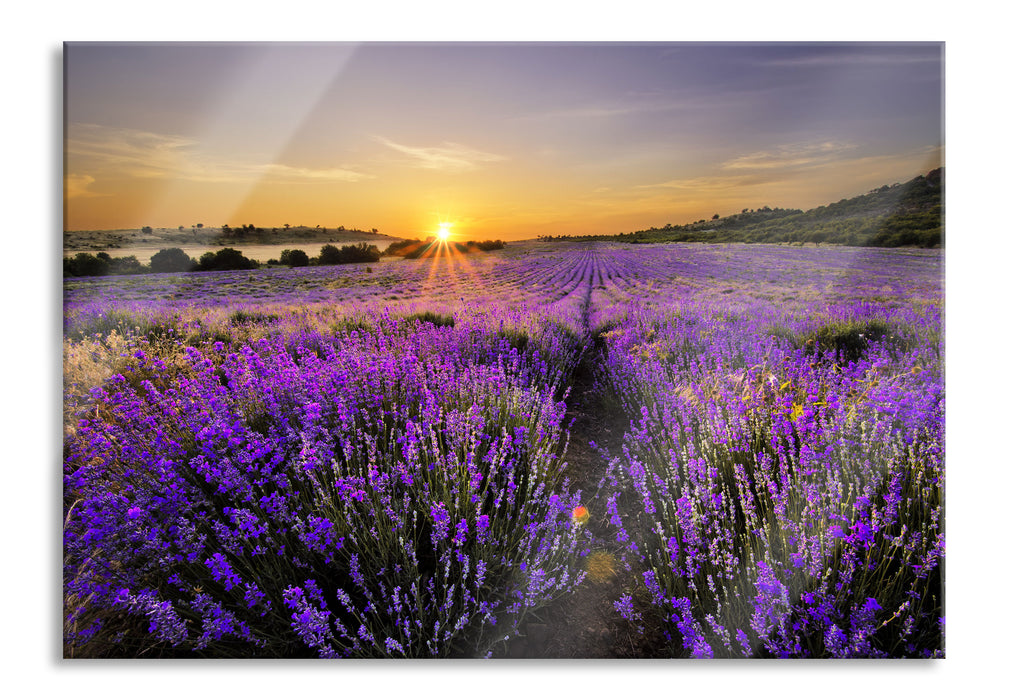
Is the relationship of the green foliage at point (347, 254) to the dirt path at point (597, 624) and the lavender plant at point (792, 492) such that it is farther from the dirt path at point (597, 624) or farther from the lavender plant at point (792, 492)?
the dirt path at point (597, 624)

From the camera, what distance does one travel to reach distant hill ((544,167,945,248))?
2.74m

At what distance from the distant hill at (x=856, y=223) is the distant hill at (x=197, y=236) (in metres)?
1.68

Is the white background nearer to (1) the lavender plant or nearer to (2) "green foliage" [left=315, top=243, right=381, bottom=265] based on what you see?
(1) the lavender plant

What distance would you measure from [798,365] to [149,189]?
2.99 metres

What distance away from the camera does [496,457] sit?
2.59 m

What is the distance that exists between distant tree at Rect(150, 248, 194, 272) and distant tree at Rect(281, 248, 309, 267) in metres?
0.39

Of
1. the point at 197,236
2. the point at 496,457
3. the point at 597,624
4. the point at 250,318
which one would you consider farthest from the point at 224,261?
the point at 597,624

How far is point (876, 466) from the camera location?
251cm

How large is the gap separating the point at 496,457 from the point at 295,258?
4.33 feet
